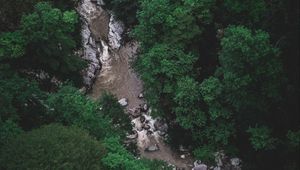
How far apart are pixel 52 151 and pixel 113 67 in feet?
34.5

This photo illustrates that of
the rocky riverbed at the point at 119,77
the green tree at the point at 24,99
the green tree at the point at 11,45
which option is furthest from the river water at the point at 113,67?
the green tree at the point at 24,99

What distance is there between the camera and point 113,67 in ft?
80.6

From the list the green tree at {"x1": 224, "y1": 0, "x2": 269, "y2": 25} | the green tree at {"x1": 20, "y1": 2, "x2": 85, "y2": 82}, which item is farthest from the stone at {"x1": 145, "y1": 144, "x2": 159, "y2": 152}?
the green tree at {"x1": 224, "y1": 0, "x2": 269, "y2": 25}

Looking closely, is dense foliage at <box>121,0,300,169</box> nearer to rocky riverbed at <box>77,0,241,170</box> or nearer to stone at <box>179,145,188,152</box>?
stone at <box>179,145,188,152</box>

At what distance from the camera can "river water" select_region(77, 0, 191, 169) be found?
72.0 feet

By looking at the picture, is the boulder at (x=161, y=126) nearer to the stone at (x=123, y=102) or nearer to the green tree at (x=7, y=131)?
the stone at (x=123, y=102)

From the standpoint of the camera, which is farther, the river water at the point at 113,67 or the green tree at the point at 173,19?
the river water at the point at 113,67

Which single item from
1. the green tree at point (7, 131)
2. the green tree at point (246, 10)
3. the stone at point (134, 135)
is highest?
the green tree at point (246, 10)

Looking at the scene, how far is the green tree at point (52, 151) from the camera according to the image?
47.1ft

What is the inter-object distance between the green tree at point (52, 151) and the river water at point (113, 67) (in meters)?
6.68

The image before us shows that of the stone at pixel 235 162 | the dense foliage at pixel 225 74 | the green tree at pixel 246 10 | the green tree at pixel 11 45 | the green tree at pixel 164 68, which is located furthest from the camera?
the stone at pixel 235 162

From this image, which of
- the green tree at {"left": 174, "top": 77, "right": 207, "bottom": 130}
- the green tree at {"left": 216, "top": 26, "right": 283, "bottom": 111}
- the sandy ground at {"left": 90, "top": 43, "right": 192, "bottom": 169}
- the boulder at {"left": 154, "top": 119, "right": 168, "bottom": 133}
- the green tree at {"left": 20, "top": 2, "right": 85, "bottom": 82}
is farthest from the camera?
the boulder at {"left": 154, "top": 119, "right": 168, "bottom": 133}

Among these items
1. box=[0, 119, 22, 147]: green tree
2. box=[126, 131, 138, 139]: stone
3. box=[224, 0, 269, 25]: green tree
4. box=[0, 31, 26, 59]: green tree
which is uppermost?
box=[224, 0, 269, 25]: green tree

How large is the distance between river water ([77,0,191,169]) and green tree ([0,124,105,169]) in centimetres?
668
